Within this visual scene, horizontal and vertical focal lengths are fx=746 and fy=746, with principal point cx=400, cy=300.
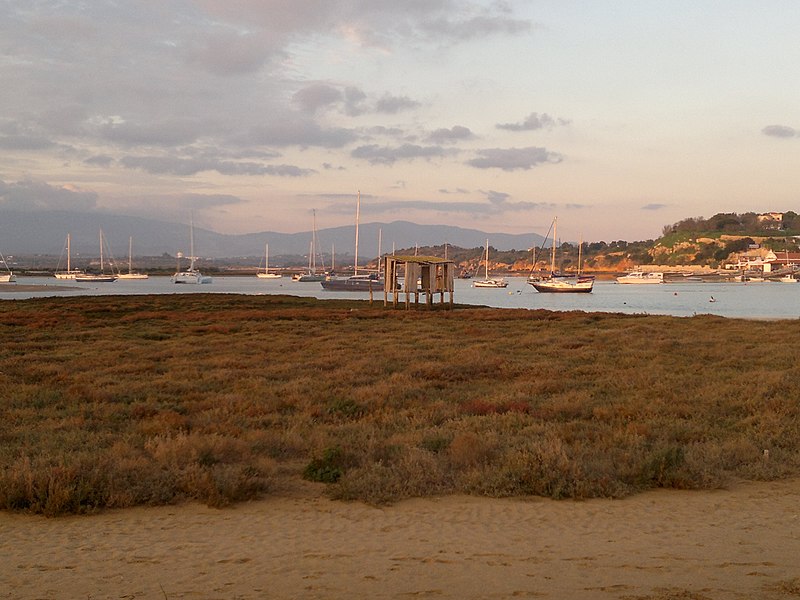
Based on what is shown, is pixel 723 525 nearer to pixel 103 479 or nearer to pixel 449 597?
pixel 449 597

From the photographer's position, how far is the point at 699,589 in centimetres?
514

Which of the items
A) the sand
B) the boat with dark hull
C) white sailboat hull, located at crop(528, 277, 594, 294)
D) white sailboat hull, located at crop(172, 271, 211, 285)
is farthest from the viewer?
white sailboat hull, located at crop(172, 271, 211, 285)

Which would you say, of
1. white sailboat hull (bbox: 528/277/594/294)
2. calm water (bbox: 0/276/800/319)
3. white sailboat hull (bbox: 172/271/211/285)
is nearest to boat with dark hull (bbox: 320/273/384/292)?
calm water (bbox: 0/276/800/319)

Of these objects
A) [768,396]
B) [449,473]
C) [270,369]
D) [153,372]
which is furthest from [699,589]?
[153,372]

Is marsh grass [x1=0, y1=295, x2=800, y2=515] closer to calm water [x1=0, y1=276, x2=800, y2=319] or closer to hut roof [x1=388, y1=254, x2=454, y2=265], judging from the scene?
hut roof [x1=388, y1=254, x2=454, y2=265]

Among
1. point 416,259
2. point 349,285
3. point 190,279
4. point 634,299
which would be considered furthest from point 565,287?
point 190,279

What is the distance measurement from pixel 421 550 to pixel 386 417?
509cm

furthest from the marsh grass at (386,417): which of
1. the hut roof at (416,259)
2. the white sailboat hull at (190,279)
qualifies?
the white sailboat hull at (190,279)

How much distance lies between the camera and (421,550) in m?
5.99

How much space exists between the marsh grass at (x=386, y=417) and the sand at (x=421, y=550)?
0.42 metres

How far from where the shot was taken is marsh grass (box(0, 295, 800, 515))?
25.3ft

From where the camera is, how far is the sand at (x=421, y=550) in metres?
5.16

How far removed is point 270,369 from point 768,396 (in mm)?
9736

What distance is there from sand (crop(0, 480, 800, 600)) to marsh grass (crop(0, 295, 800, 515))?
420mm
